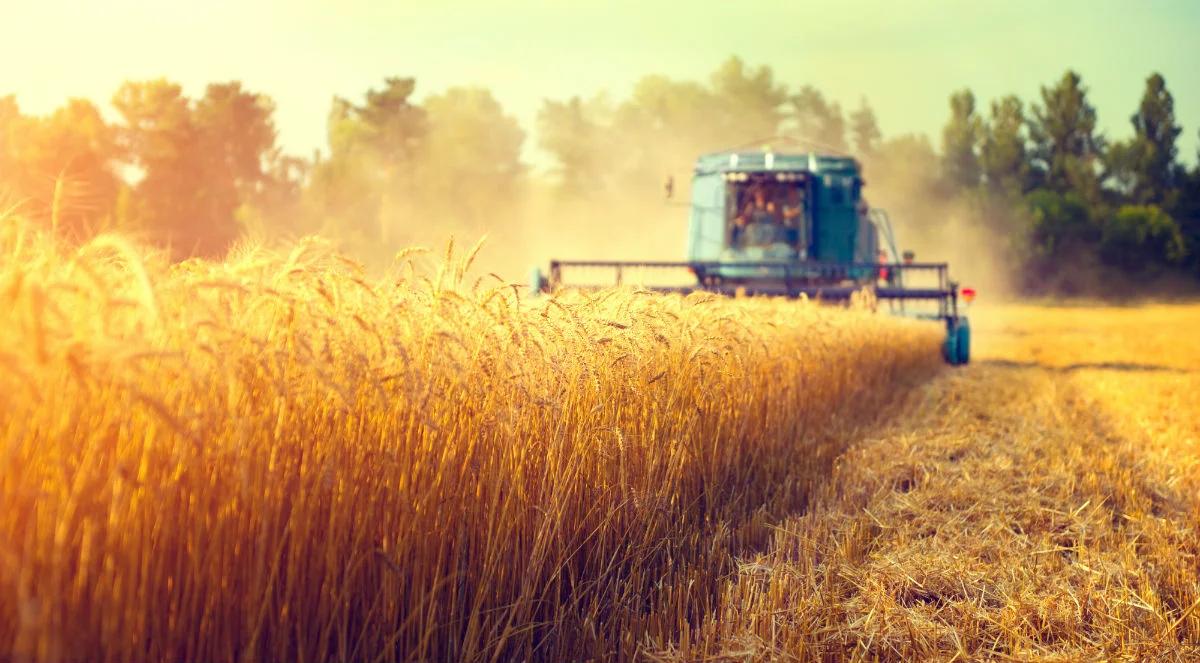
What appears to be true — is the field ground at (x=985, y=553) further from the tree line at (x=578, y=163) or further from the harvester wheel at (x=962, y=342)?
the tree line at (x=578, y=163)

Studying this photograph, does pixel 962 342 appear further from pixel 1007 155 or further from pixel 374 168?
pixel 1007 155

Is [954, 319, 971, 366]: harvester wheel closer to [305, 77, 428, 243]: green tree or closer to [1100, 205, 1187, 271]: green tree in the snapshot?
[305, 77, 428, 243]: green tree

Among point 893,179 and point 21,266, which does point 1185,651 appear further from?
point 893,179

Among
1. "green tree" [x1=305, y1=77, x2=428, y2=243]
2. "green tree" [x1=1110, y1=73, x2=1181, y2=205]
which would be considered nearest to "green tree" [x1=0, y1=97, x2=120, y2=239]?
"green tree" [x1=305, y1=77, x2=428, y2=243]

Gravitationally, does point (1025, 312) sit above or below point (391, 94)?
below

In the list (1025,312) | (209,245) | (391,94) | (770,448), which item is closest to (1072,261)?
(1025,312)

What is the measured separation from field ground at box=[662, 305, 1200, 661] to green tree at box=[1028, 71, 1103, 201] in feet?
196

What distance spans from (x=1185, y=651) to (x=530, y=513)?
216cm

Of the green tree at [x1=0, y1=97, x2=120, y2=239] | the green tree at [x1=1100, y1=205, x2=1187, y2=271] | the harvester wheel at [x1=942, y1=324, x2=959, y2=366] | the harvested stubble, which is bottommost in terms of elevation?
the harvester wheel at [x1=942, y1=324, x2=959, y2=366]

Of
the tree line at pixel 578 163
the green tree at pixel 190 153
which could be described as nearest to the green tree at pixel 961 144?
the tree line at pixel 578 163

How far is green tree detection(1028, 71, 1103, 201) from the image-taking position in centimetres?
6341

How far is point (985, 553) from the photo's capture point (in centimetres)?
452

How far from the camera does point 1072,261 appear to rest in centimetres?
5738

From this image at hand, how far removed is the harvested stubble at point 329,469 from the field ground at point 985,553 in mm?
315
